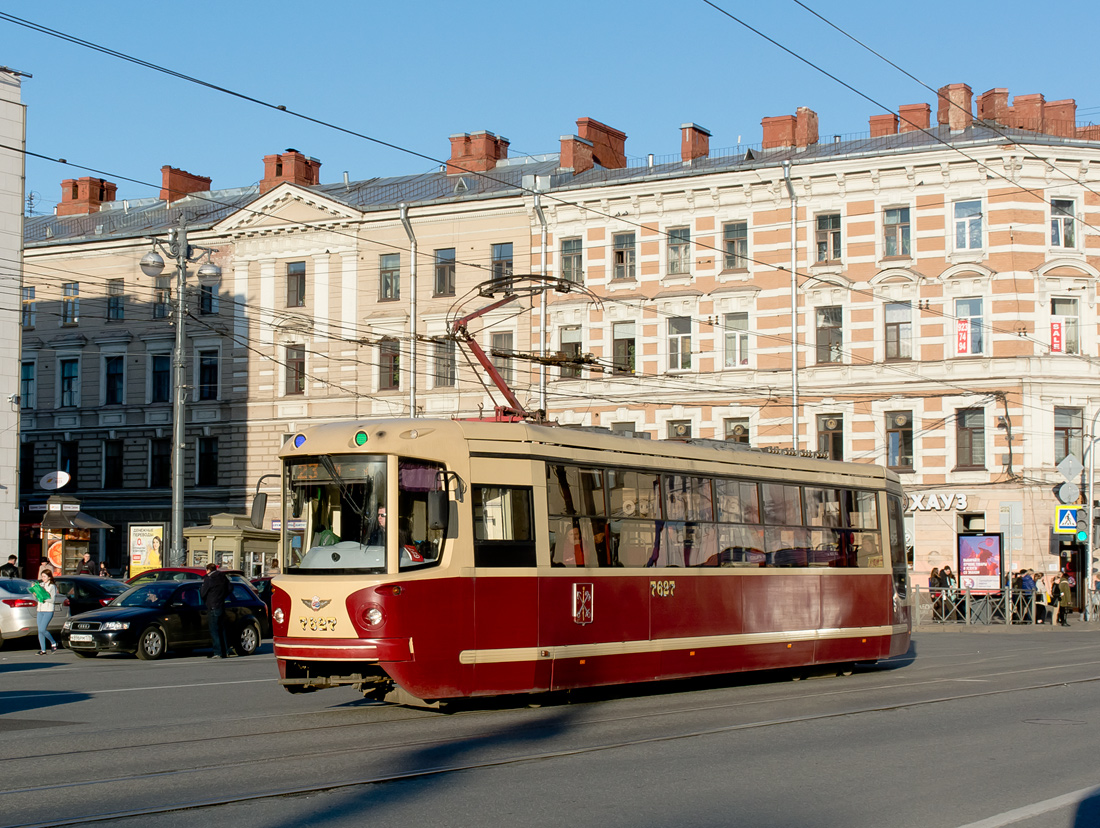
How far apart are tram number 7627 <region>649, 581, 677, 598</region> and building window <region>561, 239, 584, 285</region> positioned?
34090 mm

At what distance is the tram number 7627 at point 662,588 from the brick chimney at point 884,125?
3594cm

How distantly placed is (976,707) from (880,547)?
17.6ft

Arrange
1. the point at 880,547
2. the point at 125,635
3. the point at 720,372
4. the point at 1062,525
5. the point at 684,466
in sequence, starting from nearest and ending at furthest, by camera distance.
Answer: the point at 684,466
the point at 880,547
the point at 125,635
the point at 1062,525
the point at 720,372

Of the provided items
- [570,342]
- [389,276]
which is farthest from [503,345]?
[389,276]

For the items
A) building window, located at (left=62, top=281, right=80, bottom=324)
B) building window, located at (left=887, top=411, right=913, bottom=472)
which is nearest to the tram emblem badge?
building window, located at (left=887, top=411, right=913, bottom=472)

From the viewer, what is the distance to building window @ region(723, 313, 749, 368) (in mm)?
47656

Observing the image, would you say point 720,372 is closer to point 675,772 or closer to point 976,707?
point 976,707

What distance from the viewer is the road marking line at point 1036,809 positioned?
27.2 feet

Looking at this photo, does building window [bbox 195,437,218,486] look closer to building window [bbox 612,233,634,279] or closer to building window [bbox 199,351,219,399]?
building window [bbox 199,351,219,399]

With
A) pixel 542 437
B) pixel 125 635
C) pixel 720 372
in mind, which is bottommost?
pixel 125 635

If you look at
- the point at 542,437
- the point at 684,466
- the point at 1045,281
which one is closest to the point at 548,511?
the point at 542,437

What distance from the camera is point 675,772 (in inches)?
400

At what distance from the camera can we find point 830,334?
4659 centimetres

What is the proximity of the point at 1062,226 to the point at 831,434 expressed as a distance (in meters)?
9.65
